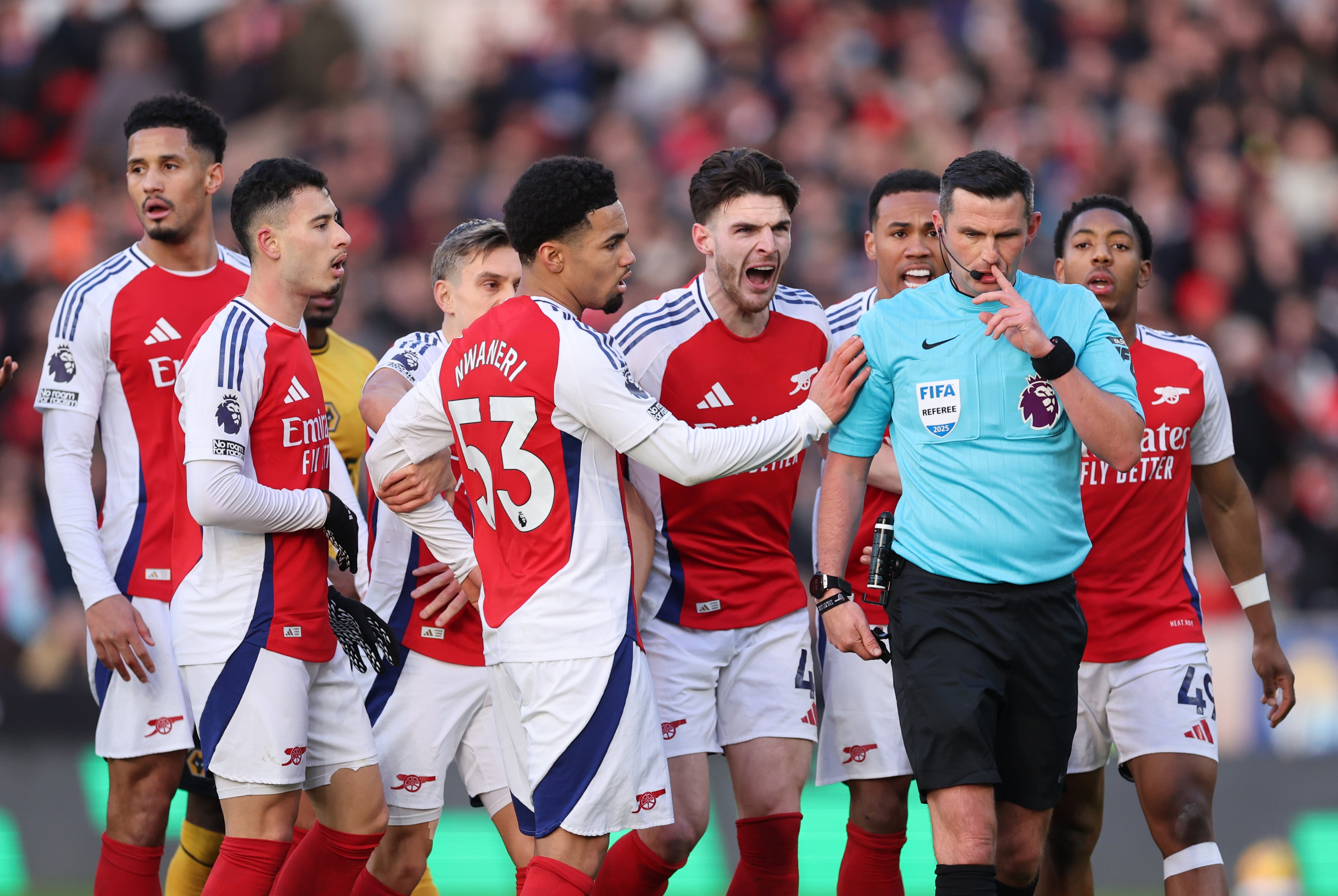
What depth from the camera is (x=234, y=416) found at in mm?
5199

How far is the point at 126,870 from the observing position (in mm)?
5906

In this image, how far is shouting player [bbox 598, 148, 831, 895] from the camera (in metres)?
5.92

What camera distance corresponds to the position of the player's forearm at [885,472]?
6129 mm

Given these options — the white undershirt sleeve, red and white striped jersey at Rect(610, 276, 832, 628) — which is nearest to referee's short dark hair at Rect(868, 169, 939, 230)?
red and white striped jersey at Rect(610, 276, 832, 628)

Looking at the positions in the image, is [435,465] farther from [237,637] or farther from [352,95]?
[352,95]

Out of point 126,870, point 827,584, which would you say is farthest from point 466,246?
point 126,870

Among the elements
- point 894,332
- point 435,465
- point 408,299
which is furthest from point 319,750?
point 408,299

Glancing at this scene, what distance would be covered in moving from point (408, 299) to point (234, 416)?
8.31m

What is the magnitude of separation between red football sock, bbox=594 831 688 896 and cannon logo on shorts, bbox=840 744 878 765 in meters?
0.83

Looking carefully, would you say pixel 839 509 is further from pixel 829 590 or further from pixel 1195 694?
pixel 1195 694

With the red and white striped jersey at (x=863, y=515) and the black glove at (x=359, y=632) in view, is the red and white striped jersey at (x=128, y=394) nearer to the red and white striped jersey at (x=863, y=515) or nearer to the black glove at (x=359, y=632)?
the black glove at (x=359, y=632)

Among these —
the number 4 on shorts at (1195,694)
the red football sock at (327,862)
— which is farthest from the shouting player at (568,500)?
the number 4 on shorts at (1195,694)

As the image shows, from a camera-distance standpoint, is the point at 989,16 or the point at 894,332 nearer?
the point at 894,332

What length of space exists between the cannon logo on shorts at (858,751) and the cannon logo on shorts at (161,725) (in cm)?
259
